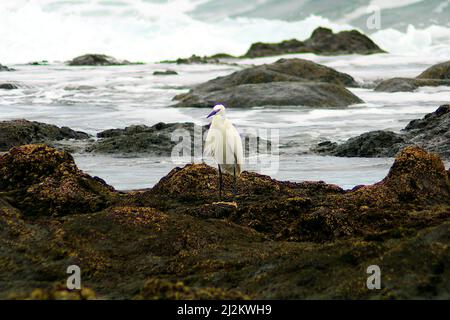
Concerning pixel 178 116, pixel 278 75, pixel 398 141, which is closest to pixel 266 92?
pixel 278 75

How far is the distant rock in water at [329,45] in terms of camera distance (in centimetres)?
5669

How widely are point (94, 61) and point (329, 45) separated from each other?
20.4 metres

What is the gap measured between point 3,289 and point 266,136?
33.0ft

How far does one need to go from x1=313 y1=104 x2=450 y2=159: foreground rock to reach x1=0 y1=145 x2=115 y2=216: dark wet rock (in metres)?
5.62

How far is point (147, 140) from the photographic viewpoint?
37.3 ft

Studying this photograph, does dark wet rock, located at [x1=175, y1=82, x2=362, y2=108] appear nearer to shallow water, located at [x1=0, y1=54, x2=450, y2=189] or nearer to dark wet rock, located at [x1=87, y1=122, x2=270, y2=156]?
shallow water, located at [x1=0, y1=54, x2=450, y2=189]

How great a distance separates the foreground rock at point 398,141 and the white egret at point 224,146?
4.38 m

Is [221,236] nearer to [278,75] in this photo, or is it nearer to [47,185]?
[47,185]

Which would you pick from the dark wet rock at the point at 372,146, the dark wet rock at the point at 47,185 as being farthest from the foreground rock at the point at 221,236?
the dark wet rock at the point at 372,146

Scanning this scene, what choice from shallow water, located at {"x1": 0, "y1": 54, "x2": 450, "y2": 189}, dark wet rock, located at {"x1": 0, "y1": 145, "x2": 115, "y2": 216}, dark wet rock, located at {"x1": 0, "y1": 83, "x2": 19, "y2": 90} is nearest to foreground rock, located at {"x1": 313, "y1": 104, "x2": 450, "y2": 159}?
shallow water, located at {"x1": 0, "y1": 54, "x2": 450, "y2": 189}

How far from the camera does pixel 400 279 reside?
9.84 ft

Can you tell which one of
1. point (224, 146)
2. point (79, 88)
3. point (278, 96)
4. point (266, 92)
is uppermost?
point (79, 88)
